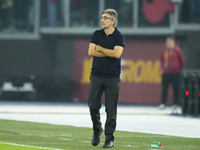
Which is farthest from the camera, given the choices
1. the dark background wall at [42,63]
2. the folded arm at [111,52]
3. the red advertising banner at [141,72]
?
the dark background wall at [42,63]

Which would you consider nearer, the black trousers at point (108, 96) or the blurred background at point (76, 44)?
the black trousers at point (108, 96)

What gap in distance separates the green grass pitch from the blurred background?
29.3ft

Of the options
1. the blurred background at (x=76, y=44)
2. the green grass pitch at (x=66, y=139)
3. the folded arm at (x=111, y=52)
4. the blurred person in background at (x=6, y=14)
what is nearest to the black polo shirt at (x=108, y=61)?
the folded arm at (x=111, y=52)

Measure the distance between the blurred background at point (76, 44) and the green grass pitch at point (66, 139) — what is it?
8.94 meters

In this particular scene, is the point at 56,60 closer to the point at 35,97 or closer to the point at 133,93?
the point at 35,97

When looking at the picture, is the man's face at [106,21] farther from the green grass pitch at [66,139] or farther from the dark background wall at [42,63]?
the dark background wall at [42,63]

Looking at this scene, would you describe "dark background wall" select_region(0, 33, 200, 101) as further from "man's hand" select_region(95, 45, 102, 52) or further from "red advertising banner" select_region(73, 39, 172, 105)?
"man's hand" select_region(95, 45, 102, 52)

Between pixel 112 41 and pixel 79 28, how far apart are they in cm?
1297

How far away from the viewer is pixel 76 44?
2181cm

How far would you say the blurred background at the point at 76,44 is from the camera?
68.6ft

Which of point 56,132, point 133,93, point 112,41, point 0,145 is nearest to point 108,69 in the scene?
point 112,41

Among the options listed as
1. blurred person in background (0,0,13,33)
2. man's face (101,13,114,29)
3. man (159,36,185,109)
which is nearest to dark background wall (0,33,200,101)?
blurred person in background (0,0,13,33)

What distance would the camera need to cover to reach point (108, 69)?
8.80m

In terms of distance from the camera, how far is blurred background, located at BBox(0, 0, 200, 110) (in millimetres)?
20922
